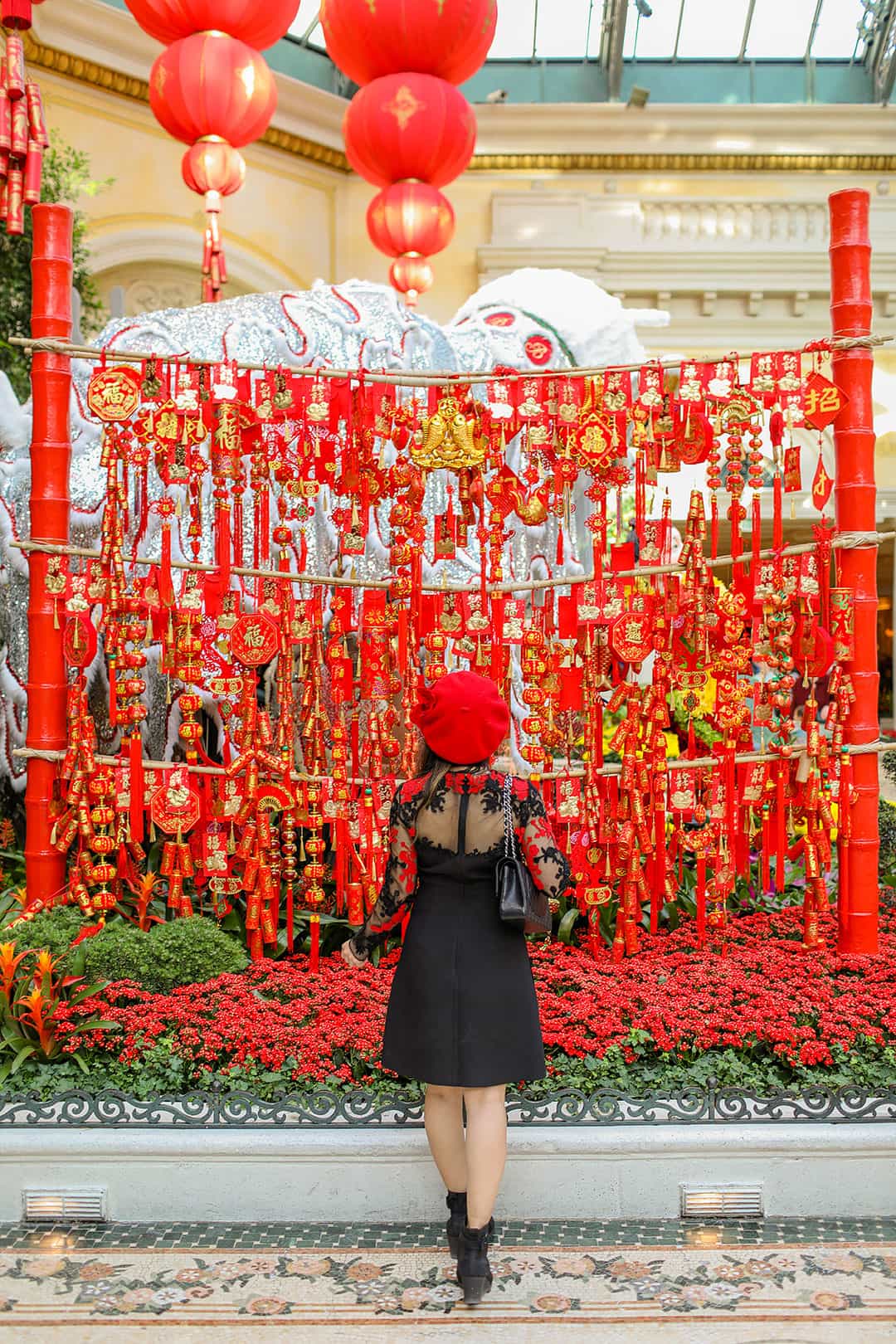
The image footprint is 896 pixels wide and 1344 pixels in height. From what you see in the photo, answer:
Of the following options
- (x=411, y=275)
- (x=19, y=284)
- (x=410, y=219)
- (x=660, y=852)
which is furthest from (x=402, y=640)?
(x=19, y=284)

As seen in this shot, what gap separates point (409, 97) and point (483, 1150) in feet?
14.2

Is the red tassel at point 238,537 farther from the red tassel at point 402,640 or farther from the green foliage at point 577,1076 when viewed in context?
the green foliage at point 577,1076

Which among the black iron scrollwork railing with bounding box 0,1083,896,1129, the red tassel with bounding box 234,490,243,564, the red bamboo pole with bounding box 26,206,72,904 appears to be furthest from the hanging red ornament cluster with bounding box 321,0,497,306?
the black iron scrollwork railing with bounding box 0,1083,896,1129

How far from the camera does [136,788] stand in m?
3.51

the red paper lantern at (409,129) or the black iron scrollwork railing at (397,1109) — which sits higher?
the red paper lantern at (409,129)

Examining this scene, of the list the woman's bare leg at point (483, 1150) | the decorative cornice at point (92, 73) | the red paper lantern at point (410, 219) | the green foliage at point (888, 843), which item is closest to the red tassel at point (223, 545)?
the woman's bare leg at point (483, 1150)

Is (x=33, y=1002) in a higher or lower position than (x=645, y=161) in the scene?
lower

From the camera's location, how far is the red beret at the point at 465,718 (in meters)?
2.41

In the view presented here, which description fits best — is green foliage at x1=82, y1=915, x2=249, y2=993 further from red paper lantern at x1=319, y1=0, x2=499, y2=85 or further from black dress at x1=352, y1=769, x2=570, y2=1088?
red paper lantern at x1=319, y1=0, x2=499, y2=85

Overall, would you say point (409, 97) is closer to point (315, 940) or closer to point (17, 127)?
point (17, 127)

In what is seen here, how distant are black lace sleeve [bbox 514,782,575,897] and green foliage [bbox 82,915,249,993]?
1350mm

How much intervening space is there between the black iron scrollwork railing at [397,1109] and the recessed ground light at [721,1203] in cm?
15

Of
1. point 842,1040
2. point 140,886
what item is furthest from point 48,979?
point 842,1040

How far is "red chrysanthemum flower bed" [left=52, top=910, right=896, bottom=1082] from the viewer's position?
3010 mm
